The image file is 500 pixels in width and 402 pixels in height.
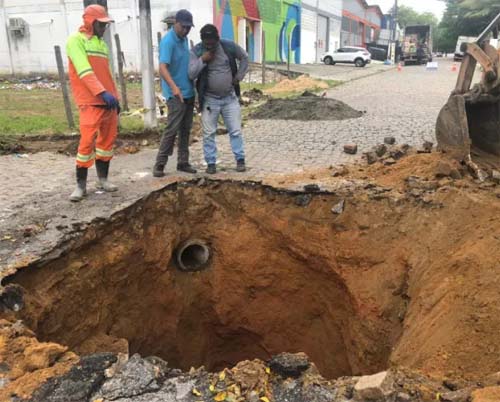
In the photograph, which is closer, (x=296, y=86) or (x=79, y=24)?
(x=296, y=86)

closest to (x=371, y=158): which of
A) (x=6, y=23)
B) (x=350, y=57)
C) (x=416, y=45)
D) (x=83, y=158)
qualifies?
(x=83, y=158)

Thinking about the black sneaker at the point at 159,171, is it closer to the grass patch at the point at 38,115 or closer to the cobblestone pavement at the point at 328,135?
the cobblestone pavement at the point at 328,135

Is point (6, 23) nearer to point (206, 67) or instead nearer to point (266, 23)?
point (266, 23)

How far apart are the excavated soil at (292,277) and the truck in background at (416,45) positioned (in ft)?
127

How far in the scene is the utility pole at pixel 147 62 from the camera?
28.7 feet

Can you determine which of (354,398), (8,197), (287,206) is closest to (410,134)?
(287,206)

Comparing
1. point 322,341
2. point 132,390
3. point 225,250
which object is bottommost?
point 322,341

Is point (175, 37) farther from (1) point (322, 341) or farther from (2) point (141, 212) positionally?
(1) point (322, 341)

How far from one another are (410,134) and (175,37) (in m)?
5.46

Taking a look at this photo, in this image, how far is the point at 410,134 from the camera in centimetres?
949

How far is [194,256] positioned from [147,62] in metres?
4.65

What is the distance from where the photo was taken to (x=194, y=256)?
5.90 metres

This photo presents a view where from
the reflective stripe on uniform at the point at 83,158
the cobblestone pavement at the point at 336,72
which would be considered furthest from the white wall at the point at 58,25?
the reflective stripe on uniform at the point at 83,158

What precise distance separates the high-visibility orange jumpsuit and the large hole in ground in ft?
3.04
